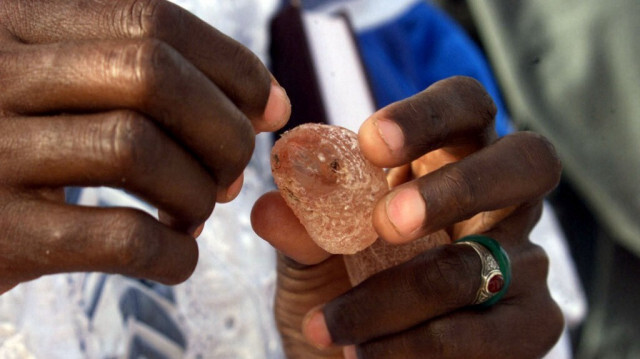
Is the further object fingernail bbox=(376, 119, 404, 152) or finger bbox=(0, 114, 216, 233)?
fingernail bbox=(376, 119, 404, 152)

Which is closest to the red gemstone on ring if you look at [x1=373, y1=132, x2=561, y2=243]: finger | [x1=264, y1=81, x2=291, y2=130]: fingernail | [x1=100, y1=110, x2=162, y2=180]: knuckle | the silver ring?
the silver ring

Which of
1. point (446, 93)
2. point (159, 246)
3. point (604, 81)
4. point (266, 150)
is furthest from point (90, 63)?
point (604, 81)

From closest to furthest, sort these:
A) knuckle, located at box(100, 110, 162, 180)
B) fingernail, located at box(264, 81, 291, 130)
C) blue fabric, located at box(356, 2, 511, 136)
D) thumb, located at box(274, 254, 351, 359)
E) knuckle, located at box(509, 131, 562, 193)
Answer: knuckle, located at box(100, 110, 162, 180) → fingernail, located at box(264, 81, 291, 130) → knuckle, located at box(509, 131, 562, 193) → thumb, located at box(274, 254, 351, 359) → blue fabric, located at box(356, 2, 511, 136)

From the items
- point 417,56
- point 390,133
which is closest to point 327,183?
point 390,133

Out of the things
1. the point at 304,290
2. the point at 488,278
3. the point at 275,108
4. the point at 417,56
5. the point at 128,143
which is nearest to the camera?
the point at 128,143

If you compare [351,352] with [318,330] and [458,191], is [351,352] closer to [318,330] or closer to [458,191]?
[318,330]

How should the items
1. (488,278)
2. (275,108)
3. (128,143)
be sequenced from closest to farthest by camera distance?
(128,143) → (275,108) → (488,278)

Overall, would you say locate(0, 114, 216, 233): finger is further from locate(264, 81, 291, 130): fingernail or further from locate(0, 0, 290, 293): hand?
→ locate(264, 81, 291, 130): fingernail

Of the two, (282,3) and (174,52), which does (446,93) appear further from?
(282,3)
